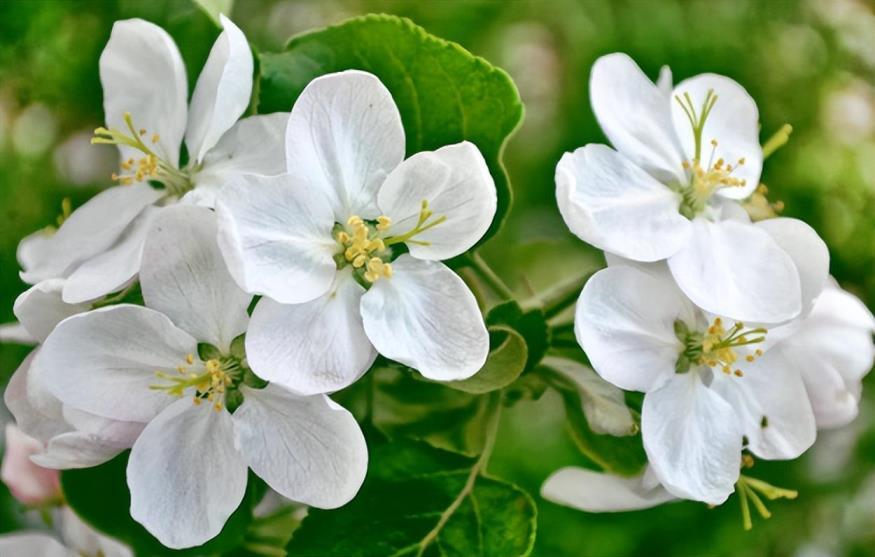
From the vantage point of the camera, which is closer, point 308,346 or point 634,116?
point 308,346

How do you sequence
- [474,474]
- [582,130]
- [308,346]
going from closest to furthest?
1. [308,346]
2. [474,474]
3. [582,130]

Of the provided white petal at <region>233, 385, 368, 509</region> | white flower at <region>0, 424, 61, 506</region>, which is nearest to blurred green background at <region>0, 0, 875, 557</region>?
white flower at <region>0, 424, 61, 506</region>

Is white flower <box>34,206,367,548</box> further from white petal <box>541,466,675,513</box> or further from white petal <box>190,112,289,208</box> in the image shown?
white petal <box>541,466,675,513</box>

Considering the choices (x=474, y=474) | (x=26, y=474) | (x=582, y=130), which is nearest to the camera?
(x=474, y=474)

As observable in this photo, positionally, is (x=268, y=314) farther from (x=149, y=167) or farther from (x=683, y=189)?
(x=683, y=189)

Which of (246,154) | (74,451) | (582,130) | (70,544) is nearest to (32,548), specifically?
(70,544)

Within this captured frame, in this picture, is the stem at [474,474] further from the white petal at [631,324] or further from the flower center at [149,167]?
the flower center at [149,167]

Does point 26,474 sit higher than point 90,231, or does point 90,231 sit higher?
point 90,231

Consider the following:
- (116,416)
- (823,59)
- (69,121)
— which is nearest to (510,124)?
(116,416)

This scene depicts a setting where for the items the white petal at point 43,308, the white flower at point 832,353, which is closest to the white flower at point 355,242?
the white petal at point 43,308
